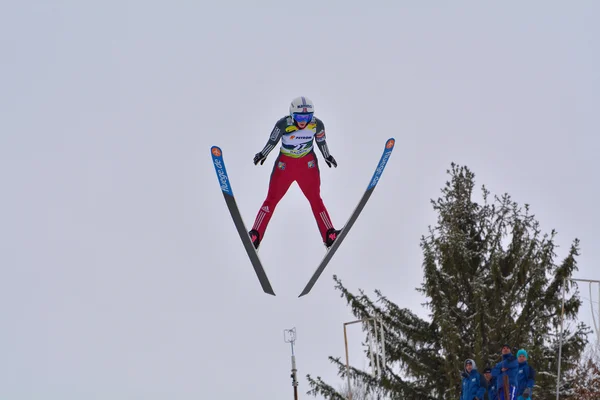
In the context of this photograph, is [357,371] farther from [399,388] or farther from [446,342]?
[446,342]

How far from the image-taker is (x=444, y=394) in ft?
53.2

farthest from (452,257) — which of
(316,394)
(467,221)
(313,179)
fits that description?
(313,179)

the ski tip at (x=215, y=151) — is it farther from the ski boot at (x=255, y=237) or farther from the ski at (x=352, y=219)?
the ski at (x=352, y=219)

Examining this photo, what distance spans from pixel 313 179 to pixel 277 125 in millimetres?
806

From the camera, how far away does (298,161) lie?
905cm

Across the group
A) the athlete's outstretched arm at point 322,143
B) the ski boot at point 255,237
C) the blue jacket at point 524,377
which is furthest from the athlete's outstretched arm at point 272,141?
the blue jacket at point 524,377

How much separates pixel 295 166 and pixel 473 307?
829 cm

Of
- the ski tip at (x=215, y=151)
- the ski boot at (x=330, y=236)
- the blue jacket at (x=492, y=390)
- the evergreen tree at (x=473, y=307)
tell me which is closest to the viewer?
the ski tip at (x=215, y=151)

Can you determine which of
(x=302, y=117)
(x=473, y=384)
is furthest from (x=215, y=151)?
(x=473, y=384)

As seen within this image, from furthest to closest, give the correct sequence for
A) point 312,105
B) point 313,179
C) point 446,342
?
point 446,342
point 313,179
point 312,105

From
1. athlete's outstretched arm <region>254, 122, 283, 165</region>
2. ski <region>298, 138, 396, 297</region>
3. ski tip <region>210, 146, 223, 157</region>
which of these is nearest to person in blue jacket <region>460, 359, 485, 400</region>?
ski <region>298, 138, 396, 297</region>

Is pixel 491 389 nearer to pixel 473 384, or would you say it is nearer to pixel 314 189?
pixel 473 384

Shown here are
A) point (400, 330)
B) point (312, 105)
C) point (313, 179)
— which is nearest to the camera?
point (312, 105)

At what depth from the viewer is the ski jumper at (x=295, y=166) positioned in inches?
344
